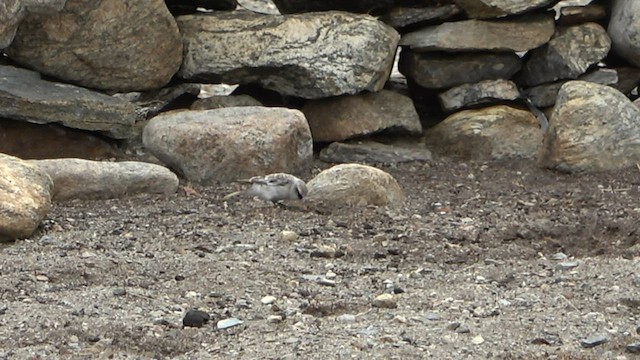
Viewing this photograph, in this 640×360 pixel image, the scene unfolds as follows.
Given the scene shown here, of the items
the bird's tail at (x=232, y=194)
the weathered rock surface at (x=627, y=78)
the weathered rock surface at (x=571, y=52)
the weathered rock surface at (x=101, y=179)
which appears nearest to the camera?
the weathered rock surface at (x=101, y=179)

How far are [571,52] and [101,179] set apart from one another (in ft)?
12.8

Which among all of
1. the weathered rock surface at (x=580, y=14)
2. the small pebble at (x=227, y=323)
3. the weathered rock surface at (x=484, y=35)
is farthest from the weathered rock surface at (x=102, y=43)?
the small pebble at (x=227, y=323)

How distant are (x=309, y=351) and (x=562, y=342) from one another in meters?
0.93

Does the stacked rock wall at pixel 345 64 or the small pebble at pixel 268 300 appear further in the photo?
the stacked rock wall at pixel 345 64

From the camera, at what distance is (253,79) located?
32.0 feet

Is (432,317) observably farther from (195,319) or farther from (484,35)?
(484,35)

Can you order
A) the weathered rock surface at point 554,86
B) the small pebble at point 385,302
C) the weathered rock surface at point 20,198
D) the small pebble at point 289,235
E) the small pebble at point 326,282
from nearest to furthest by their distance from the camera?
the small pebble at point 385,302 < the small pebble at point 326,282 < the weathered rock surface at point 20,198 < the small pebble at point 289,235 < the weathered rock surface at point 554,86

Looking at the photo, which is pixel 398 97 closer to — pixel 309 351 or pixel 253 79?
pixel 253 79

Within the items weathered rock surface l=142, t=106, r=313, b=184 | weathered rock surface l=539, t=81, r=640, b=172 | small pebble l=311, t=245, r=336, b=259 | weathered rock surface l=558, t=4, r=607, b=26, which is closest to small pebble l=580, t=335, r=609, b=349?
small pebble l=311, t=245, r=336, b=259

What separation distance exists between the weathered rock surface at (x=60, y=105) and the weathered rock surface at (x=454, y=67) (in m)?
2.20

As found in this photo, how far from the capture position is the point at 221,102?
32.1 ft

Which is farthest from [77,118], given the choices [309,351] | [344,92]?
[309,351]

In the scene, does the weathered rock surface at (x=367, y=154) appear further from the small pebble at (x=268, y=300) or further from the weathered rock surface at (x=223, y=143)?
the small pebble at (x=268, y=300)

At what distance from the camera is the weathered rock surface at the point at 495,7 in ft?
31.8
